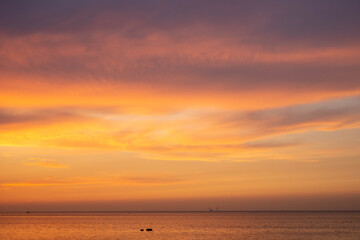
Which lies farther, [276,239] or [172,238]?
[172,238]

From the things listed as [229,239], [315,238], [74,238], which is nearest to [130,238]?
[74,238]

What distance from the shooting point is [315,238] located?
11975 cm

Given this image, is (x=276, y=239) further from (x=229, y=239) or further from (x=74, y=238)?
(x=74, y=238)

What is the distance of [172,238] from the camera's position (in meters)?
126

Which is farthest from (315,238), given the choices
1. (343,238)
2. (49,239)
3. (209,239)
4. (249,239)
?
(49,239)

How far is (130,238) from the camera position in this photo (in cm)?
12444

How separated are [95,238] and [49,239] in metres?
13.9

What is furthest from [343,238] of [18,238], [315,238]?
[18,238]

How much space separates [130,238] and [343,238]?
208ft

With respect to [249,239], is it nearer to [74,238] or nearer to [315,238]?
[315,238]

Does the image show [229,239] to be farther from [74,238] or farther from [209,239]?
[74,238]

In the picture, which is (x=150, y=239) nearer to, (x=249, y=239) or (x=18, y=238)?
(x=249, y=239)

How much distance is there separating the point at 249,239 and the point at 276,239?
7.80 metres

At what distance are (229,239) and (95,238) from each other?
133 ft
